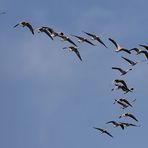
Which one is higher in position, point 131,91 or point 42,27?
point 42,27

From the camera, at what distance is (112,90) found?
197 m

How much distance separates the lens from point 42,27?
7835 inches

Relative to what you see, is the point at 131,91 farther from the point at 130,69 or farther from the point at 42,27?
the point at 42,27

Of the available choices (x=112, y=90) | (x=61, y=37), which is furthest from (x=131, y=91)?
(x=61, y=37)

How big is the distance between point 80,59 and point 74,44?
3.99 meters

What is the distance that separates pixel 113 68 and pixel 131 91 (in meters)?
5.39

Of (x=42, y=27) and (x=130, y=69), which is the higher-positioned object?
(x=42, y=27)

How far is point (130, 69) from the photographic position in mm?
198500

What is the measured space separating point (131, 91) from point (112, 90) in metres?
3.78

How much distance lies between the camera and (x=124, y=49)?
19612 centimetres

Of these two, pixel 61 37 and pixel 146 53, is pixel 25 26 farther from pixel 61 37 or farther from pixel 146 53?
pixel 146 53

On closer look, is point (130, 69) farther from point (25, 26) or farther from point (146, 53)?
point (25, 26)

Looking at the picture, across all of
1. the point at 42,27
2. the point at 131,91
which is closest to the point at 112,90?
the point at 131,91

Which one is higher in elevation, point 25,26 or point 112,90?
point 25,26
